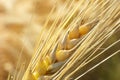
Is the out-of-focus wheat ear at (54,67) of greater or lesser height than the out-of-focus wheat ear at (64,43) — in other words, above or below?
below

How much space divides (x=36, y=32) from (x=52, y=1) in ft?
0.41

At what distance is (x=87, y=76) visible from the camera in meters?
0.97

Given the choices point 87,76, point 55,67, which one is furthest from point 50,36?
point 87,76

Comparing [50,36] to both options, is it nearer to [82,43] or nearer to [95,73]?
[82,43]

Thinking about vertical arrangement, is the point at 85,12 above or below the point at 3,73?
above

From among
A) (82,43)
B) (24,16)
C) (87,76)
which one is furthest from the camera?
(24,16)

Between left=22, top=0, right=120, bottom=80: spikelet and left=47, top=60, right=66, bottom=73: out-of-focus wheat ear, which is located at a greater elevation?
left=22, top=0, right=120, bottom=80: spikelet

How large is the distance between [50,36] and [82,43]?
8 cm

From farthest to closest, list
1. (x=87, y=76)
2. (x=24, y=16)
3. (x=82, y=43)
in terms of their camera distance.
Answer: (x=24, y=16) < (x=87, y=76) < (x=82, y=43)

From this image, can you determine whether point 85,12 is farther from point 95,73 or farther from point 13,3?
point 13,3

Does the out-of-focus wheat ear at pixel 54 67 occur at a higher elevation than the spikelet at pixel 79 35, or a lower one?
lower

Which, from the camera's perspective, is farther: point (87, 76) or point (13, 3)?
point (13, 3)

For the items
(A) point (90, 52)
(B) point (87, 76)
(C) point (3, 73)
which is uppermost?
(A) point (90, 52)

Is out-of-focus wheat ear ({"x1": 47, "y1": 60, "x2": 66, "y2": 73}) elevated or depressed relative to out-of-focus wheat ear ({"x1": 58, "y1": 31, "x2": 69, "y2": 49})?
depressed
